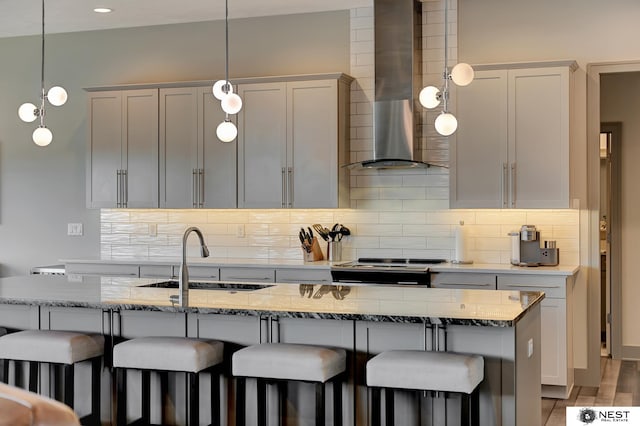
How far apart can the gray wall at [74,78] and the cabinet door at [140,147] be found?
1.36 ft

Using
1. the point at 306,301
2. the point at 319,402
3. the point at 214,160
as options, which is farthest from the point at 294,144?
the point at 319,402

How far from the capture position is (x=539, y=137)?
586cm

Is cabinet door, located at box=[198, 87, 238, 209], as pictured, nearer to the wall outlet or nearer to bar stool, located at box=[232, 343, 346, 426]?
the wall outlet

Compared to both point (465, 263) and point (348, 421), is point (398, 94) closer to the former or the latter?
point (465, 263)

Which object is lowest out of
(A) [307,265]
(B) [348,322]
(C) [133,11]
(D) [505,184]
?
(B) [348,322]

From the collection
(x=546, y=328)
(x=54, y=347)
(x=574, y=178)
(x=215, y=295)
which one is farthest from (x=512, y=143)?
(x=54, y=347)

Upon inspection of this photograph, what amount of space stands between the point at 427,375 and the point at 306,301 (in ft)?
2.75

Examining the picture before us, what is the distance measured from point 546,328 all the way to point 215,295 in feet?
8.85

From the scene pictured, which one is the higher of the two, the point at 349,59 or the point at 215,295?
the point at 349,59

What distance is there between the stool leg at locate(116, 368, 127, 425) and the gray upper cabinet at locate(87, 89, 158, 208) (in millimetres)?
3085

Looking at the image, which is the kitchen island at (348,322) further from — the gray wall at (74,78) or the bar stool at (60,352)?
the gray wall at (74,78)

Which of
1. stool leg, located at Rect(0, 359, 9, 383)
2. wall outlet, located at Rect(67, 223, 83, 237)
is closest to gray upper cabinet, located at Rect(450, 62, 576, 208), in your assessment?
stool leg, located at Rect(0, 359, 9, 383)

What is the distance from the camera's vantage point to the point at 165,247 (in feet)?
23.7

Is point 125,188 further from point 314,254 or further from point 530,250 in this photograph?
point 530,250
